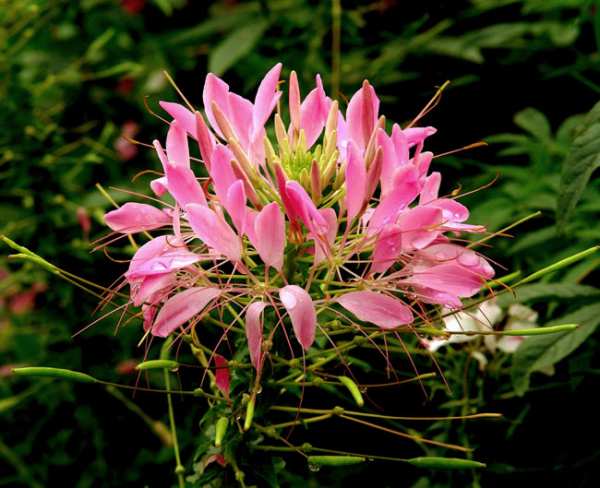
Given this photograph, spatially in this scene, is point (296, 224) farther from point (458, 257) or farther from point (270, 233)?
point (458, 257)

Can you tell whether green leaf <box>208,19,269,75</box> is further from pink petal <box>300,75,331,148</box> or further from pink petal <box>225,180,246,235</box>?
pink petal <box>225,180,246,235</box>

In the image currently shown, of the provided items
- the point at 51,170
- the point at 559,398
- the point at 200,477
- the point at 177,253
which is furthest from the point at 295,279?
the point at 51,170

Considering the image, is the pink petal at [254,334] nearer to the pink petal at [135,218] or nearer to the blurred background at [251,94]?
the pink petal at [135,218]

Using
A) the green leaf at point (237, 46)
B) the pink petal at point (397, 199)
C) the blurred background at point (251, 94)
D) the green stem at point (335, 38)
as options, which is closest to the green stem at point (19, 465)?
the blurred background at point (251, 94)

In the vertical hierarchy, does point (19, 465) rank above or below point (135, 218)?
below

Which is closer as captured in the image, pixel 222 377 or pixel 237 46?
pixel 222 377

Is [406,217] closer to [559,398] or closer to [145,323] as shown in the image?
[145,323]

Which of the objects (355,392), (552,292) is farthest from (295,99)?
(552,292)
